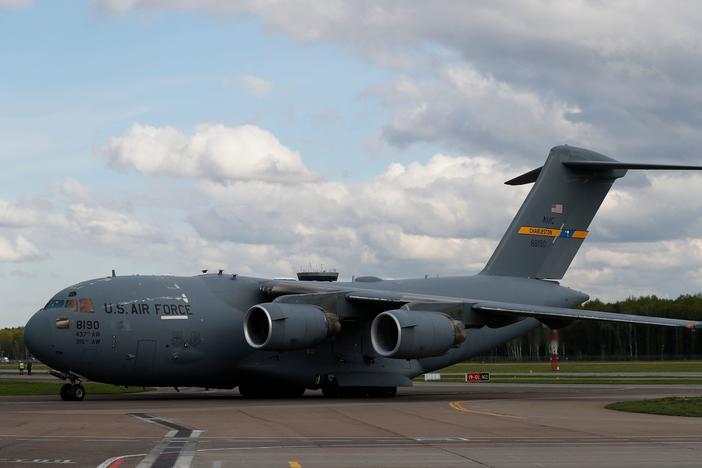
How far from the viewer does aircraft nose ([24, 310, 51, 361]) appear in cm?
2731

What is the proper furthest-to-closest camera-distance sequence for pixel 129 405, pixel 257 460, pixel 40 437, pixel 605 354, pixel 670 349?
pixel 670 349 < pixel 605 354 < pixel 129 405 < pixel 40 437 < pixel 257 460

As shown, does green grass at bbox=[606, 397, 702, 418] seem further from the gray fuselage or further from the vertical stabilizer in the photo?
the vertical stabilizer

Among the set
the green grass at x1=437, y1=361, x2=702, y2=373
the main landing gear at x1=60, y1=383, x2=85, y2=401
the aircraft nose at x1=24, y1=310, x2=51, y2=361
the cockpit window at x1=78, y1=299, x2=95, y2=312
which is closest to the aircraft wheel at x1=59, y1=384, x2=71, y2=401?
the main landing gear at x1=60, y1=383, x2=85, y2=401

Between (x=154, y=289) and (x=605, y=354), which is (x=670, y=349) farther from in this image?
(x=154, y=289)

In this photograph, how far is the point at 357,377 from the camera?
100ft

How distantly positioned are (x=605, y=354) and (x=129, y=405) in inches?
1615

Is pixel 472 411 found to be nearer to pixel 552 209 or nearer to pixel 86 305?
pixel 86 305

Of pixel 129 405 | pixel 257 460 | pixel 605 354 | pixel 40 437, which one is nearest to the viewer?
pixel 257 460

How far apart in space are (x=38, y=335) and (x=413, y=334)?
31.2ft

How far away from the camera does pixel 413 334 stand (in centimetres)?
2786

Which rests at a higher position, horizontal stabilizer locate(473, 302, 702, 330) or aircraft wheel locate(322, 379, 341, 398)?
horizontal stabilizer locate(473, 302, 702, 330)

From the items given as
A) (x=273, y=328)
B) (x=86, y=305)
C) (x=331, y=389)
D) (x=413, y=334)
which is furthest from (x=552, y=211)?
(x=86, y=305)

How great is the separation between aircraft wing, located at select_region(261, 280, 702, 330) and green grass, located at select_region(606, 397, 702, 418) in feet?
13.8

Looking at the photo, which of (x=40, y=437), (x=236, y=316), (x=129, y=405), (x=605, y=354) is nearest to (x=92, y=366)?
(x=129, y=405)
